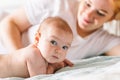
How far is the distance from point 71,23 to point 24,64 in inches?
16.5

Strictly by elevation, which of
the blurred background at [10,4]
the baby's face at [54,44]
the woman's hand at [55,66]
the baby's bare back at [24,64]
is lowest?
the woman's hand at [55,66]

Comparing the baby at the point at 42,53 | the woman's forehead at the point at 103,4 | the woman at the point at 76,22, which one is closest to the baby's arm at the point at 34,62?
the baby at the point at 42,53

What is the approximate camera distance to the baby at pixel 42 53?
3.34ft

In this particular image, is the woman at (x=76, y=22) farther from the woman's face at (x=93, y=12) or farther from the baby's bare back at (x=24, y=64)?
the baby's bare back at (x=24, y=64)

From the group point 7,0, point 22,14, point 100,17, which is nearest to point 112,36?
point 100,17

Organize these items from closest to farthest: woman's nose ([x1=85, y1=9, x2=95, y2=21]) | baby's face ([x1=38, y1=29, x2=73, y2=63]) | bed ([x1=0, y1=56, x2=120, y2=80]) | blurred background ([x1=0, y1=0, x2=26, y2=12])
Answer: bed ([x1=0, y1=56, x2=120, y2=80]) < baby's face ([x1=38, y1=29, x2=73, y2=63]) < woman's nose ([x1=85, y1=9, x2=95, y2=21]) < blurred background ([x1=0, y1=0, x2=26, y2=12])

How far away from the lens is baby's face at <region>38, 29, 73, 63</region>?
1012mm

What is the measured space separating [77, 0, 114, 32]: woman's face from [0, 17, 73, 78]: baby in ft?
0.91

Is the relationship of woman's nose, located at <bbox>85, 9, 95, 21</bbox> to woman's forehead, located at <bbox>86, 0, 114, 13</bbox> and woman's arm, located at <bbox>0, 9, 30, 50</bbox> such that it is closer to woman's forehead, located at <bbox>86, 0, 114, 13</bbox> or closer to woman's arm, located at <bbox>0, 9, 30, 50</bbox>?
woman's forehead, located at <bbox>86, 0, 114, 13</bbox>

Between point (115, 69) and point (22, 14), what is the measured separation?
64 centimetres

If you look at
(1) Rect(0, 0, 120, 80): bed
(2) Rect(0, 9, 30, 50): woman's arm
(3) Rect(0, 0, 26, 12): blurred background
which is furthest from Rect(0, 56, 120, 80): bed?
(3) Rect(0, 0, 26, 12): blurred background

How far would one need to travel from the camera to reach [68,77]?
0.95 metres

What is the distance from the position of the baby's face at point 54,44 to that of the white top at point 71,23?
0.37m

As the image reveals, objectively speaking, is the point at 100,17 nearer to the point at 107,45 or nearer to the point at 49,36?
the point at 107,45
